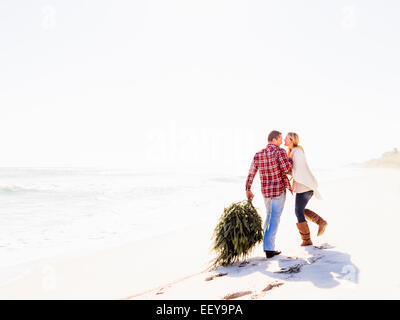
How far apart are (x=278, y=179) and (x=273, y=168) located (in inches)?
7.1

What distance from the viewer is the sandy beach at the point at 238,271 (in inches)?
118

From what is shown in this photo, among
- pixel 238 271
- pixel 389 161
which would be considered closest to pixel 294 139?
pixel 238 271

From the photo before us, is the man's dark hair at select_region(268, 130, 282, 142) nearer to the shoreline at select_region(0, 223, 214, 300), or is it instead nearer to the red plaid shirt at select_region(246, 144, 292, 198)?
the red plaid shirt at select_region(246, 144, 292, 198)

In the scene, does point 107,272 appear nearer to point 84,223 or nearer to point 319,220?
point 319,220

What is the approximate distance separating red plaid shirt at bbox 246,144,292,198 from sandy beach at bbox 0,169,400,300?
1004mm

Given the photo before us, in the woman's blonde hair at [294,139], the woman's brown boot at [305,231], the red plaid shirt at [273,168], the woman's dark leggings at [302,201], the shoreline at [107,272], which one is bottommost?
the shoreline at [107,272]

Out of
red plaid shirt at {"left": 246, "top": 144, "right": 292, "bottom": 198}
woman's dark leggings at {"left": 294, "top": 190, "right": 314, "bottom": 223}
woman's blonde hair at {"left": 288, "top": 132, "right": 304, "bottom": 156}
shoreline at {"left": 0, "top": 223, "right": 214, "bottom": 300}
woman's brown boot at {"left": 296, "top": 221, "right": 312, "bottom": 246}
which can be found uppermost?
woman's blonde hair at {"left": 288, "top": 132, "right": 304, "bottom": 156}

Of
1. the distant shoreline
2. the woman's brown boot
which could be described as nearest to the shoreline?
the woman's brown boot

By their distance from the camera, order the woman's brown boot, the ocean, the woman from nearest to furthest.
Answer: the woman, the woman's brown boot, the ocean

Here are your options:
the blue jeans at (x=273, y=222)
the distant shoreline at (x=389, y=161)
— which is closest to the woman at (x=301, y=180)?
the blue jeans at (x=273, y=222)

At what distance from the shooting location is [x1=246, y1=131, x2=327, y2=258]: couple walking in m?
4.16

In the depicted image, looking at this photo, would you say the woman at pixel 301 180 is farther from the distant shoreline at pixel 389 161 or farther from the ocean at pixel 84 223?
the distant shoreline at pixel 389 161

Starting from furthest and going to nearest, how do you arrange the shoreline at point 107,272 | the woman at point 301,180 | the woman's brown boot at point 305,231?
the woman's brown boot at point 305,231 → the woman at point 301,180 → the shoreline at point 107,272
